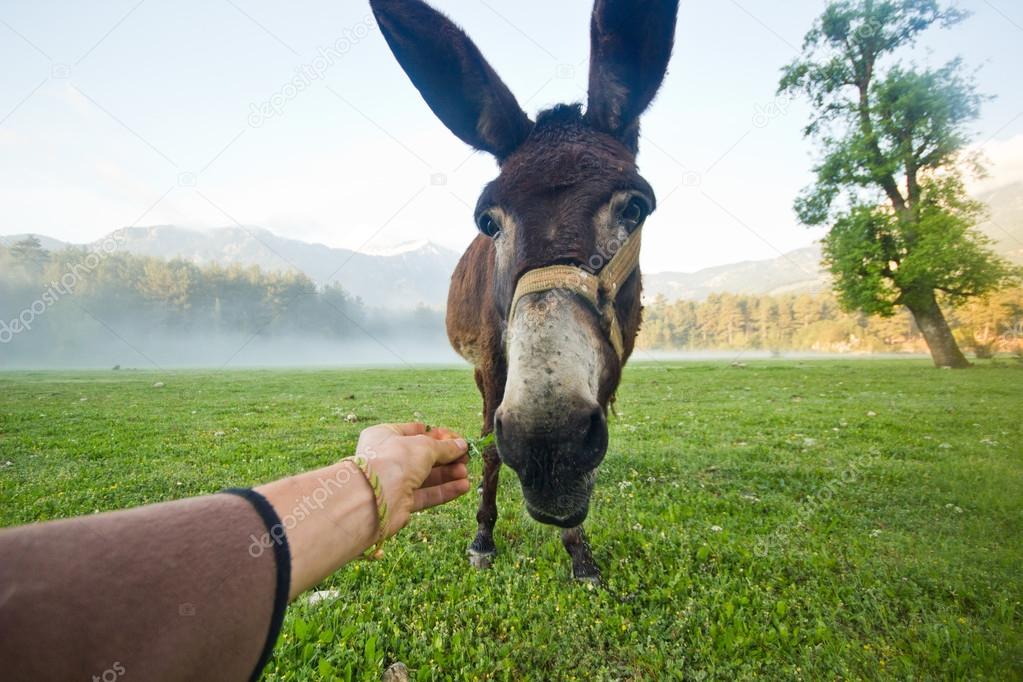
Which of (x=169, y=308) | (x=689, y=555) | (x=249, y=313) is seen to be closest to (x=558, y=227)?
(x=689, y=555)

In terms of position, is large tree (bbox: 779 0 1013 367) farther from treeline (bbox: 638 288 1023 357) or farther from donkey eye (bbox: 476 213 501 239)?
donkey eye (bbox: 476 213 501 239)

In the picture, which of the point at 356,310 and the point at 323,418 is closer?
the point at 323,418

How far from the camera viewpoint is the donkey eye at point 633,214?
2.59 metres

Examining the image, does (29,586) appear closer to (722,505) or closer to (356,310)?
(722,505)

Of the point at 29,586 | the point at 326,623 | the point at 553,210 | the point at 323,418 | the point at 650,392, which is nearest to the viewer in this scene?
the point at 29,586

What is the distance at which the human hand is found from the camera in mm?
1564

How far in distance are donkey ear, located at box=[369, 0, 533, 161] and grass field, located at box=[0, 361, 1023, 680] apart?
11.5 feet

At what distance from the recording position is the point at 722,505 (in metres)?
5.07

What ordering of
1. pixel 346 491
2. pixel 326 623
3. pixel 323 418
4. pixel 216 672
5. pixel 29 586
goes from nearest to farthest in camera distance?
pixel 29 586 < pixel 216 672 < pixel 346 491 < pixel 326 623 < pixel 323 418

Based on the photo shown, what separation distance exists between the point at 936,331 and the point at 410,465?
24499 mm

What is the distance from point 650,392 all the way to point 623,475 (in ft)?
37.1

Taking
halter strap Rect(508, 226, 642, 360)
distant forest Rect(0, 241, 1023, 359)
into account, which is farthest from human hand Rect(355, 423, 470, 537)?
distant forest Rect(0, 241, 1023, 359)

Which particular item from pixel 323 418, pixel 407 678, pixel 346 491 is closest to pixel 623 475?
pixel 407 678

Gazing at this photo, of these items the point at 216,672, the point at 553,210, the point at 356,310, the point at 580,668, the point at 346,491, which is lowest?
the point at 580,668
